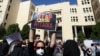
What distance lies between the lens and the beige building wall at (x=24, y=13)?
5411cm

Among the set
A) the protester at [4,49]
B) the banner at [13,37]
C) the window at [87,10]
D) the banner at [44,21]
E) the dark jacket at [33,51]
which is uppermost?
the window at [87,10]

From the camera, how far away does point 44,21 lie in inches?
229

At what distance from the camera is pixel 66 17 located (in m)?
49.7

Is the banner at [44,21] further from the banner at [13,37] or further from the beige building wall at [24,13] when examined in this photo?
the beige building wall at [24,13]

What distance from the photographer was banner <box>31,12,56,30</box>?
574 centimetres

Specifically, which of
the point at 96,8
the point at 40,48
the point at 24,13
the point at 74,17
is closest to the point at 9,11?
the point at 24,13

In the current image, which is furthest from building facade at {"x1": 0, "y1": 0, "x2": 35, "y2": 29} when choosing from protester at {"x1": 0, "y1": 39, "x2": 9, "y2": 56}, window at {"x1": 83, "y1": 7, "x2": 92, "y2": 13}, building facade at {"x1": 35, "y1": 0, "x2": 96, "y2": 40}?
protester at {"x1": 0, "y1": 39, "x2": 9, "y2": 56}

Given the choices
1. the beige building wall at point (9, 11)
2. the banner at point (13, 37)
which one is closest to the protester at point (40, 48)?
the banner at point (13, 37)

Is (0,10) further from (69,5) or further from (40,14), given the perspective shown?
(40,14)

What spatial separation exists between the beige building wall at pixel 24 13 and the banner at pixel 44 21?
158ft

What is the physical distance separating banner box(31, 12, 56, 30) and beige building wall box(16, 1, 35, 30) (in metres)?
48.2

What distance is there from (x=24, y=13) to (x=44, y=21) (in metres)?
49.9

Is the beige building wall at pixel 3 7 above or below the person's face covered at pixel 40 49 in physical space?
above

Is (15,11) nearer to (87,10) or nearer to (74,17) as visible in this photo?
(74,17)
